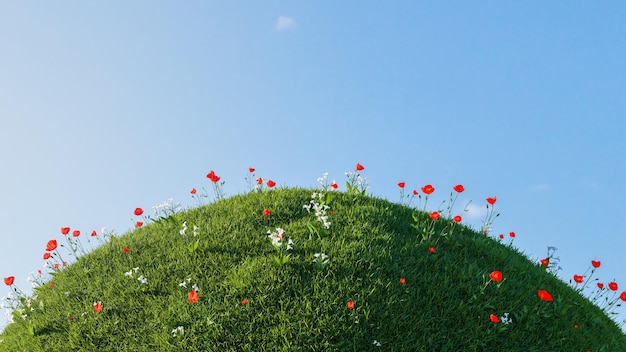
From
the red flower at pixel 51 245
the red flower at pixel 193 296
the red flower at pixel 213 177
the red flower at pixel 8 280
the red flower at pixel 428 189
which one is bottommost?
the red flower at pixel 193 296

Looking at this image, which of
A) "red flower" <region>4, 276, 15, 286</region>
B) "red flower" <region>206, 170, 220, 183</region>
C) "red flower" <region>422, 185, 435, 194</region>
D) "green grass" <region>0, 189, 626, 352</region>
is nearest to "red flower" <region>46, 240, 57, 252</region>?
"green grass" <region>0, 189, 626, 352</region>

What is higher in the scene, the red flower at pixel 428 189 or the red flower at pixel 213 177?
the red flower at pixel 213 177

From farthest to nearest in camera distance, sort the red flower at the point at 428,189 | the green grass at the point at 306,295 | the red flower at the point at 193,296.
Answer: the red flower at the point at 428,189, the red flower at the point at 193,296, the green grass at the point at 306,295

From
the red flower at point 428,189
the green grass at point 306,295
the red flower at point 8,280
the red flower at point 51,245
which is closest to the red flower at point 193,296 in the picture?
the green grass at point 306,295

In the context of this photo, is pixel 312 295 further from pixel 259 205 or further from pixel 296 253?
pixel 259 205

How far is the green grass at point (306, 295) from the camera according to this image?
221 inches

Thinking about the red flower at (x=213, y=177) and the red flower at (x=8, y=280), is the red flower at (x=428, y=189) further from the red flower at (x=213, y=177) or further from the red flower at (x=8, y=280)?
the red flower at (x=8, y=280)

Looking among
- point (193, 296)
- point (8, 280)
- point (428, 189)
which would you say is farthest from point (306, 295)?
point (8, 280)

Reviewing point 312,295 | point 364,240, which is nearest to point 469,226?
point 364,240

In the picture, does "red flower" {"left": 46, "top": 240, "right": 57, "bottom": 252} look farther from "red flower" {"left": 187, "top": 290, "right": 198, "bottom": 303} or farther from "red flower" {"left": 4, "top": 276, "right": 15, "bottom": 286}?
"red flower" {"left": 187, "top": 290, "right": 198, "bottom": 303}

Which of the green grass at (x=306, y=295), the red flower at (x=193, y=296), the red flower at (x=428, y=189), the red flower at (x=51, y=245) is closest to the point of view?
the green grass at (x=306, y=295)

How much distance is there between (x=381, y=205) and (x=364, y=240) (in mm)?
1502

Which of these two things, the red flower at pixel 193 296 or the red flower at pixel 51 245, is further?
the red flower at pixel 51 245

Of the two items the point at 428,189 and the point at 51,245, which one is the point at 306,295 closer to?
the point at 428,189
